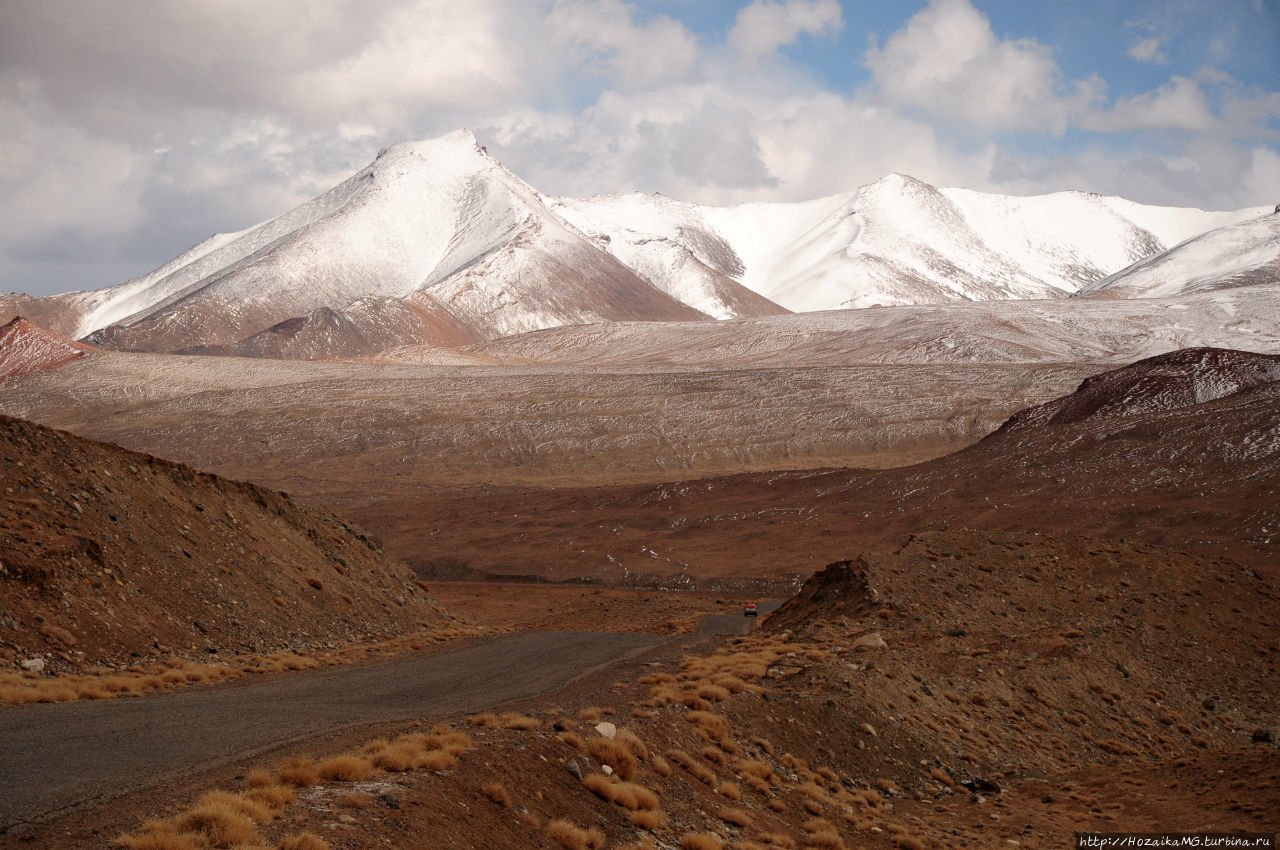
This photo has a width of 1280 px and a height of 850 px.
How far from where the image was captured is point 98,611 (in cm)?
1980

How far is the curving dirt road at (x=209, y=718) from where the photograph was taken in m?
9.72

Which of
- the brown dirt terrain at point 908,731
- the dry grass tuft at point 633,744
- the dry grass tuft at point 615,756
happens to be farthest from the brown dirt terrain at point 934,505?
the dry grass tuft at point 615,756

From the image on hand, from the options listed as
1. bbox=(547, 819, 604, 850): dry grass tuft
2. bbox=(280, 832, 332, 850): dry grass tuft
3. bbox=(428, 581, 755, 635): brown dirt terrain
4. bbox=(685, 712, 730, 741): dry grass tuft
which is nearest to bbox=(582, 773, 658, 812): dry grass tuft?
bbox=(547, 819, 604, 850): dry grass tuft

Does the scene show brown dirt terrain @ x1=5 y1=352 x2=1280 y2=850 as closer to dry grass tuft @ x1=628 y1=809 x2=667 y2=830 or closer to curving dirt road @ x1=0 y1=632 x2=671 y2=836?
dry grass tuft @ x1=628 y1=809 x2=667 y2=830

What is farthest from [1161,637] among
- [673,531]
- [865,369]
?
[865,369]

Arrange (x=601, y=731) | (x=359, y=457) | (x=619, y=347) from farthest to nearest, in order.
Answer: (x=619, y=347) < (x=359, y=457) < (x=601, y=731)

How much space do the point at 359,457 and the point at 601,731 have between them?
280 feet

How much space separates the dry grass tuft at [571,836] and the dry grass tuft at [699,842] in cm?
118

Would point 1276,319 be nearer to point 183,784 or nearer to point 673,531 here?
point 673,531

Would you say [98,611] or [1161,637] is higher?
[98,611]

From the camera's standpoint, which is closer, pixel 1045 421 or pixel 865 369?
pixel 1045 421

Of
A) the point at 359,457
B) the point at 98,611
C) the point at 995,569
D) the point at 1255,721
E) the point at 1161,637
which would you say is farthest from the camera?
the point at 359,457

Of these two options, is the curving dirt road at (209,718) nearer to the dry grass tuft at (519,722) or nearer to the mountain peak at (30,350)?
the dry grass tuft at (519,722)

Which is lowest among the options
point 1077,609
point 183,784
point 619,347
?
point 1077,609
